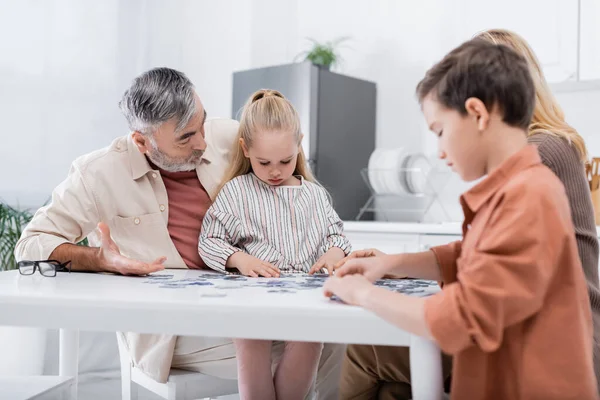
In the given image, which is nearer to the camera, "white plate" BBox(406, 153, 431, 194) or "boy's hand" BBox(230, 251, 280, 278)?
"boy's hand" BBox(230, 251, 280, 278)

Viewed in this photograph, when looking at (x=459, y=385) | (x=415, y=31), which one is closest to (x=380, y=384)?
(x=459, y=385)

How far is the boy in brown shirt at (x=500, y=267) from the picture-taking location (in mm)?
876

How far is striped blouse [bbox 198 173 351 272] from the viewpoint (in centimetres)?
175

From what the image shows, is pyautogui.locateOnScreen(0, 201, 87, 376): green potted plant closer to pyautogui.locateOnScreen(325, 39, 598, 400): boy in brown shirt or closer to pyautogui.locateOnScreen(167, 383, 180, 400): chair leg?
pyautogui.locateOnScreen(167, 383, 180, 400): chair leg

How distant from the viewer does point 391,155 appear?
11.9ft

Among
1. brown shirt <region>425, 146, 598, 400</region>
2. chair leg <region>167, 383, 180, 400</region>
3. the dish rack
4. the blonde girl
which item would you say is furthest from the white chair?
the dish rack

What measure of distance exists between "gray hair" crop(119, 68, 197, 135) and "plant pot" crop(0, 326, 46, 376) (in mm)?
1349

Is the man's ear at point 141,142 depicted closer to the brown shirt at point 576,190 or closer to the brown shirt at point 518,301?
the brown shirt at point 576,190

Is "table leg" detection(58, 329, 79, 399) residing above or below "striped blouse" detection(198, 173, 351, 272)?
below

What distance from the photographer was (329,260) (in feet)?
5.47

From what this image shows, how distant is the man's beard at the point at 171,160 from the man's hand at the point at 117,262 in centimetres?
36

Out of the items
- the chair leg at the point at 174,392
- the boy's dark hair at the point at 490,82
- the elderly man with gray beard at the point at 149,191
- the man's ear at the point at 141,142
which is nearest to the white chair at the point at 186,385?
the chair leg at the point at 174,392

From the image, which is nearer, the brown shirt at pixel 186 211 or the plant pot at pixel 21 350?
the brown shirt at pixel 186 211

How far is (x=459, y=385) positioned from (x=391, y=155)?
2.70m
